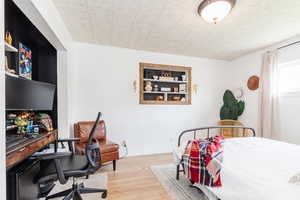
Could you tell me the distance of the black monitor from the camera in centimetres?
139

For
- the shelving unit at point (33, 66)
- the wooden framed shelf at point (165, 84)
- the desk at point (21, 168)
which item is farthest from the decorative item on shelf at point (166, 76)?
the desk at point (21, 168)

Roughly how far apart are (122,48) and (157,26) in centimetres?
114

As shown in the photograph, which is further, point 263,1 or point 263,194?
point 263,1

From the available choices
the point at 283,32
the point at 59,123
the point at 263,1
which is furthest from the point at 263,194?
the point at 283,32

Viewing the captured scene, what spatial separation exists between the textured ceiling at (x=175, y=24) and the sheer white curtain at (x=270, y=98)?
40 cm

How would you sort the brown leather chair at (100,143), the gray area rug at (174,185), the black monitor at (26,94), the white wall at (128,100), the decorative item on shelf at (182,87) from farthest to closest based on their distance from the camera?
the decorative item on shelf at (182,87)
the white wall at (128,100)
the brown leather chair at (100,143)
the gray area rug at (174,185)
the black monitor at (26,94)

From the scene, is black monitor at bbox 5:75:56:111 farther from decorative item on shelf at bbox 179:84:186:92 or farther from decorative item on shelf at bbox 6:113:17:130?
decorative item on shelf at bbox 179:84:186:92

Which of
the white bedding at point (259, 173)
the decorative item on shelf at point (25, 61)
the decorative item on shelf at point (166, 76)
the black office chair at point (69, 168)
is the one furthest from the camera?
the decorative item on shelf at point (166, 76)

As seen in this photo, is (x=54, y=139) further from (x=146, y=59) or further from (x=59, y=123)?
(x=146, y=59)

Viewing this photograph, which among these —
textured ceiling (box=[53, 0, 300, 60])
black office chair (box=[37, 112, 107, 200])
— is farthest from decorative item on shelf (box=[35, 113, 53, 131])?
textured ceiling (box=[53, 0, 300, 60])

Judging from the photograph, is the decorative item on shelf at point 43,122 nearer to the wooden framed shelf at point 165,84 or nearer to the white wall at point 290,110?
the wooden framed shelf at point 165,84

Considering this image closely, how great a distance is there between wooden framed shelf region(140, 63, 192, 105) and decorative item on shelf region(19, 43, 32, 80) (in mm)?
1961

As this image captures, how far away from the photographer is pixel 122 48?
10.2ft

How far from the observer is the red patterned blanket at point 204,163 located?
4.12ft
